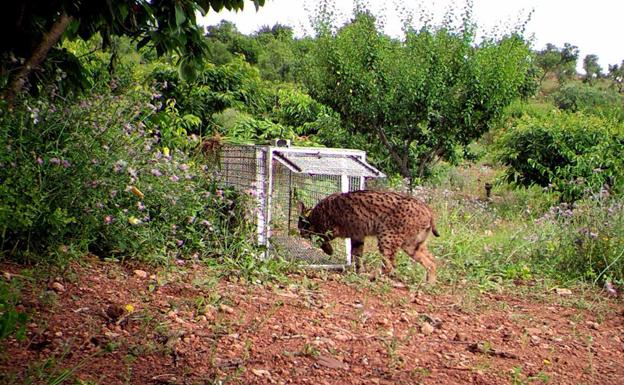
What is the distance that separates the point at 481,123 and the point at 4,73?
34.2 feet

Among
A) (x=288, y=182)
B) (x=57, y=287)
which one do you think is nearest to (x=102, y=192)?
(x=57, y=287)

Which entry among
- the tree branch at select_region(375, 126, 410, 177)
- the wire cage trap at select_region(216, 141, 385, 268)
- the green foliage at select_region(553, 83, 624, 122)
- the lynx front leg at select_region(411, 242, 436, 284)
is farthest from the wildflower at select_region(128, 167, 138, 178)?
the green foliage at select_region(553, 83, 624, 122)

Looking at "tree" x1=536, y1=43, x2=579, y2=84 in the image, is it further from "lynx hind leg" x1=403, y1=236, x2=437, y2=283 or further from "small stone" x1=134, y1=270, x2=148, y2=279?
"small stone" x1=134, y1=270, x2=148, y2=279

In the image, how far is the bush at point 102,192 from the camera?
209 inches

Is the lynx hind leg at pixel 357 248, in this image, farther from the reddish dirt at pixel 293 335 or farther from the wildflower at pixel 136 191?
the wildflower at pixel 136 191

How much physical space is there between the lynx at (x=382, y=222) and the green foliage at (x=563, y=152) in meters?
5.62

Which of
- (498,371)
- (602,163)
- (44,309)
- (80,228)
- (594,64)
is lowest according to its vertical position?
(498,371)

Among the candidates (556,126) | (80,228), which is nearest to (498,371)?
(80,228)

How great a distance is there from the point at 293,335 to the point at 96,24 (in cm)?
228

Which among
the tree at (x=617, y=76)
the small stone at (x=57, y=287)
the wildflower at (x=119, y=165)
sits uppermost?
the tree at (x=617, y=76)

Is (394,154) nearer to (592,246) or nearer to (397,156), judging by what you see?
(397,156)

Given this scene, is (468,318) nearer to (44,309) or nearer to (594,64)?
(44,309)

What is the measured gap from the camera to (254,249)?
693cm

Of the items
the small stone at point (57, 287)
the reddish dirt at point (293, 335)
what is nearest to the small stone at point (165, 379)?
the reddish dirt at point (293, 335)
